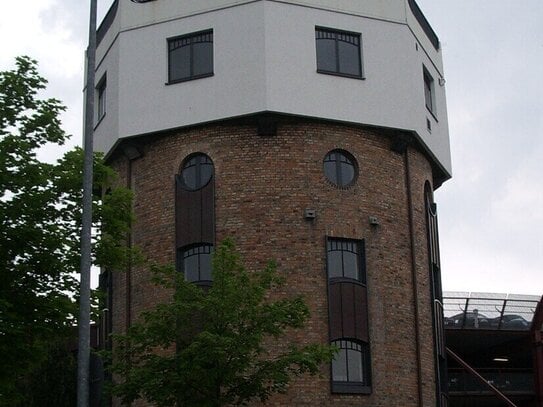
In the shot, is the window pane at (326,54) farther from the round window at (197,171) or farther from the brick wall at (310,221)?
the round window at (197,171)

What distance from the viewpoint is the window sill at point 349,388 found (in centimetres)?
3247

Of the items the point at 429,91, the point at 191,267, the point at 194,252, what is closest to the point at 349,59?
the point at 429,91

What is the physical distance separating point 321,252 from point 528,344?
51.2 ft

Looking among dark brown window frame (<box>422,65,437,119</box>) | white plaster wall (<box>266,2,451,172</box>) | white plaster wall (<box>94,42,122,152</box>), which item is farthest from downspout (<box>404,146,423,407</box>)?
white plaster wall (<box>94,42,122,152</box>)

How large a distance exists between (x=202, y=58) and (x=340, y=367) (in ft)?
36.3

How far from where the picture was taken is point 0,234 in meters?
24.1

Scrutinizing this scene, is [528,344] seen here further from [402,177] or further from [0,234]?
[0,234]

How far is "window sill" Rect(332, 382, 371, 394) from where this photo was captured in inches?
1278

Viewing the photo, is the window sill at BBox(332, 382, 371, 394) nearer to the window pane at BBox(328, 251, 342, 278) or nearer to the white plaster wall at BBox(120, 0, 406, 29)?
the window pane at BBox(328, 251, 342, 278)

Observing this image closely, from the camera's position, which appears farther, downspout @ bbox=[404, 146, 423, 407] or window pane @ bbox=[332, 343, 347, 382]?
downspout @ bbox=[404, 146, 423, 407]

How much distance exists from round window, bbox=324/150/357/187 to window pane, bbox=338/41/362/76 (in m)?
2.86

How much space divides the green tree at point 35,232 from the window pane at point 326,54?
11.5m

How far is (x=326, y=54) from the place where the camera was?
118ft

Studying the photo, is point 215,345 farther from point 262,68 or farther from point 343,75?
point 343,75
